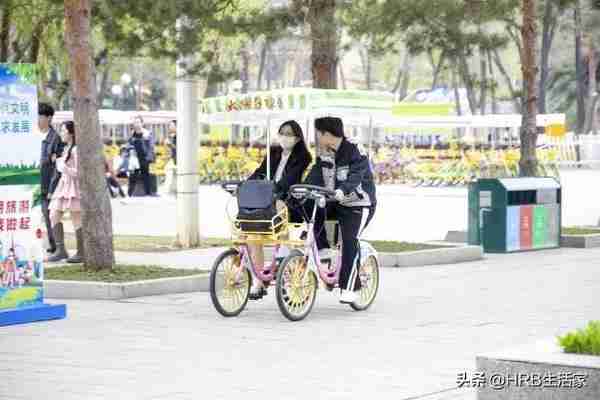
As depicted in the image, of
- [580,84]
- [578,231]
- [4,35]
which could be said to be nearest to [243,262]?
[578,231]

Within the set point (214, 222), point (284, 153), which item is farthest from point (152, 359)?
point (214, 222)

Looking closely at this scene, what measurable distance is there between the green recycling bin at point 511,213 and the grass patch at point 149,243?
326cm

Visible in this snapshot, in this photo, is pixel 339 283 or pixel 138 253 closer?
pixel 339 283

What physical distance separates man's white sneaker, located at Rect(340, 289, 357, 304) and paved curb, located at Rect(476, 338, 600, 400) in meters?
5.24

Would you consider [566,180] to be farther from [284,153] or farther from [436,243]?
[284,153]

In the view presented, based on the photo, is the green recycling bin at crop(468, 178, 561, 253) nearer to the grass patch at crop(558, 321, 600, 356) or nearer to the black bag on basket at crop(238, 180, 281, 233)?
the black bag on basket at crop(238, 180, 281, 233)

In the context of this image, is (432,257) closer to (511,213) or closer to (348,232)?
(511,213)

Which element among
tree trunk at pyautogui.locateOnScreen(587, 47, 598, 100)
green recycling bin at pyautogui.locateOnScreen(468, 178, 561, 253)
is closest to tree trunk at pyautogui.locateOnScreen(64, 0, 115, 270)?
green recycling bin at pyautogui.locateOnScreen(468, 178, 561, 253)

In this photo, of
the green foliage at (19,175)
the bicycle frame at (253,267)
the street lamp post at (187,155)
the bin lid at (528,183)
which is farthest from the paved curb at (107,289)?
the bin lid at (528,183)

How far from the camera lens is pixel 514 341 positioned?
35.4ft

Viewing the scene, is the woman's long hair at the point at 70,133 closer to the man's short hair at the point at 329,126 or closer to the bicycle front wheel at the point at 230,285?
the man's short hair at the point at 329,126

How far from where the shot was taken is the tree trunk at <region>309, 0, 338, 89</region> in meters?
18.2

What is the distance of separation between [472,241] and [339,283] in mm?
7193

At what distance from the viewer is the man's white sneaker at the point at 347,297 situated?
491 inches
